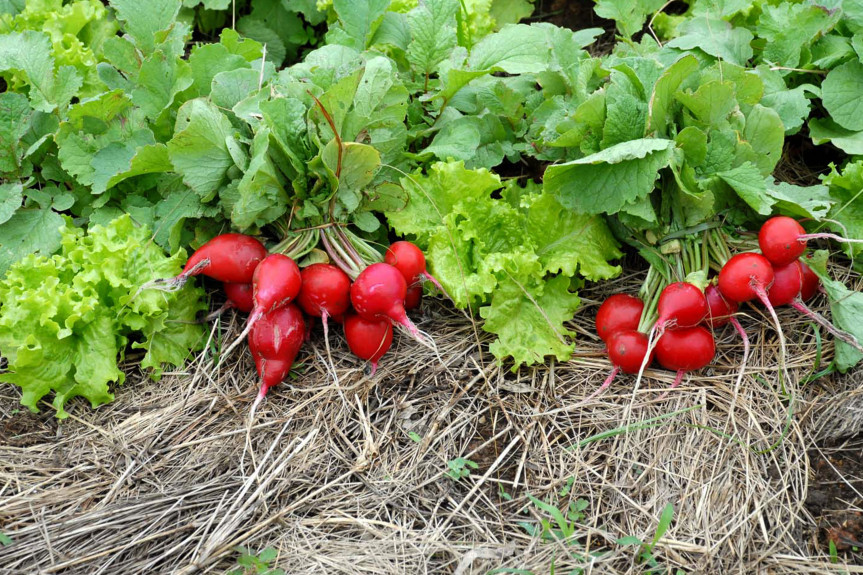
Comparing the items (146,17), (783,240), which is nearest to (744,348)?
(783,240)

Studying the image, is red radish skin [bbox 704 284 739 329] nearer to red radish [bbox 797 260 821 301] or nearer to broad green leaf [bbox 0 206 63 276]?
red radish [bbox 797 260 821 301]

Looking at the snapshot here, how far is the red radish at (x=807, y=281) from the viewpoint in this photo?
7.52ft

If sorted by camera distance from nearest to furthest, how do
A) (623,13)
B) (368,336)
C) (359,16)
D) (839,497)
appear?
(839,497)
(368,336)
(359,16)
(623,13)

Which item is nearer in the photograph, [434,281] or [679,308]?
[679,308]

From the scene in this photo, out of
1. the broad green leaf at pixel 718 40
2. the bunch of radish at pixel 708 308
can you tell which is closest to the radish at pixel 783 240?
the bunch of radish at pixel 708 308

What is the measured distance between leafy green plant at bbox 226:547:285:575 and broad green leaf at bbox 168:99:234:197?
1.11 m

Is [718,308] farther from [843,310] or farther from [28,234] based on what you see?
[28,234]

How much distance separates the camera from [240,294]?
2.32m

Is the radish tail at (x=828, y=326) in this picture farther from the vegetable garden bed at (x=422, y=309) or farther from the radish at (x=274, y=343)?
the radish at (x=274, y=343)

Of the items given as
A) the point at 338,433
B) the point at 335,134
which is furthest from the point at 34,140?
the point at 338,433

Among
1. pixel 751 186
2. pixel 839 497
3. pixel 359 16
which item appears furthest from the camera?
pixel 359 16

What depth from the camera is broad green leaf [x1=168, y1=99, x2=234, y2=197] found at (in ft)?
6.83

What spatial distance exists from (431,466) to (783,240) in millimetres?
1296

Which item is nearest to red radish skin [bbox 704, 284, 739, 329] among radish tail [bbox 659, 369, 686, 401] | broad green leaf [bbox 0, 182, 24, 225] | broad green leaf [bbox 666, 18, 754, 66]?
radish tail [bbox 659, 369, 686, 401]
